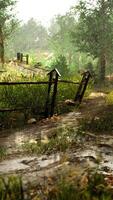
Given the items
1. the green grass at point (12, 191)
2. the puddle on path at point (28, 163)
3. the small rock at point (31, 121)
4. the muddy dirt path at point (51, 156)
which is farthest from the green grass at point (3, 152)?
the green grass at point (12, 191)

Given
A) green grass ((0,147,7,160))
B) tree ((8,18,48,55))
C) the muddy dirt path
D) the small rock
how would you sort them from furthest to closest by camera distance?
tree ((8,18,48,55)), the small rock, green grass ((0,147,7,160)), the muddy dirt path

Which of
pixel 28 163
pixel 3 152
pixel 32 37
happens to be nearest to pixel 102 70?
pixel 3 152

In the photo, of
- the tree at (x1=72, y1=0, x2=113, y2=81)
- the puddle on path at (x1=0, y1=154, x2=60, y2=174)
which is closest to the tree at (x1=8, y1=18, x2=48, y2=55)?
the tree at (x1=72, y1=0, x2=113, y2=81)

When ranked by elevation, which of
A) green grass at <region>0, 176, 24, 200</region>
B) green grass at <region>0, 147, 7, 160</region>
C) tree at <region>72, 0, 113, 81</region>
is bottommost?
green grass at <region>0, 147, 7, 160</region>

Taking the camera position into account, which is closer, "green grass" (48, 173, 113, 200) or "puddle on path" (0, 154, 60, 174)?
"green grass" (48, 173, 113, 200)

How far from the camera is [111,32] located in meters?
36.5

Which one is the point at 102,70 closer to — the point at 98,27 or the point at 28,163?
the point at 98,27

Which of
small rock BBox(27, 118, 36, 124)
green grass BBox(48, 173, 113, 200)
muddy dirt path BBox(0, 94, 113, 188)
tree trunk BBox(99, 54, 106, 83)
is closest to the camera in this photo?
green grass BBox(48, 173, 113, 200)

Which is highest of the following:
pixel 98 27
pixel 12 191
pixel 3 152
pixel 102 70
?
pixel 98 27

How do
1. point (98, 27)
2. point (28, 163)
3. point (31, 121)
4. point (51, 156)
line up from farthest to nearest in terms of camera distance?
point (98, 27) → point (31, 121) → point (51, 156) → point (28, 163)

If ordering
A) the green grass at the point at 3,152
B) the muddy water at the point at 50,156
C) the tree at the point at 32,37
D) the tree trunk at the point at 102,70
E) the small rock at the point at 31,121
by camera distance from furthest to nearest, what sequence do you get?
the tree at the point at 32,37, the tree trunk at the point at 102,70, the small rock at the point at 31,121, the green grass at the point at 3,152, the muddy water at the point at 50,156

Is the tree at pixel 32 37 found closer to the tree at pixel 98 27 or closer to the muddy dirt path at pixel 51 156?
the tree at pixel 98 27

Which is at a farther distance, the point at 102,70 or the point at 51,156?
the point at 102,70

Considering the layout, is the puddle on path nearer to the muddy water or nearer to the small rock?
the muddy water
